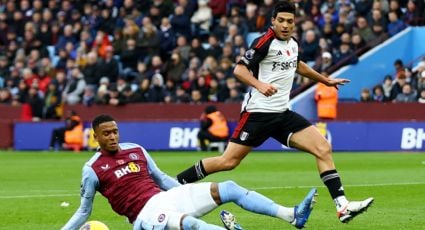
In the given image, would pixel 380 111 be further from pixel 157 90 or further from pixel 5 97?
pixel 5 97

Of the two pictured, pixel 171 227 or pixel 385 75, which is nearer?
pixel 171 227

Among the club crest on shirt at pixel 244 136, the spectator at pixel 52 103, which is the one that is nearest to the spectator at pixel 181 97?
the spectator at pixel 52 103

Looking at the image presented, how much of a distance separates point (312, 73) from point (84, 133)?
19.9m

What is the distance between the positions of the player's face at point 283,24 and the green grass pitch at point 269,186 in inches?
81.5

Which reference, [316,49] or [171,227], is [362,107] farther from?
[171,227]

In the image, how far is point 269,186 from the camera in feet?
55.8

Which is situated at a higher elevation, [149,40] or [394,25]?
[394,25]

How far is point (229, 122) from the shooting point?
30.2 m

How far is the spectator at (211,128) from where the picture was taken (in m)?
29.1

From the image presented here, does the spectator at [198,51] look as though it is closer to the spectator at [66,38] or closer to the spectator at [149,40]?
the spectator at [149,40]

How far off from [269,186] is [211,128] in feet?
40.4

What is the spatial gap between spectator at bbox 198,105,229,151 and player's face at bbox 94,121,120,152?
62.3ft

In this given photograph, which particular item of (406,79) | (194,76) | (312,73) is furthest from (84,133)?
(312,73)

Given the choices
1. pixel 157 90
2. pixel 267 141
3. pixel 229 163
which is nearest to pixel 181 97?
pixel 157 90
